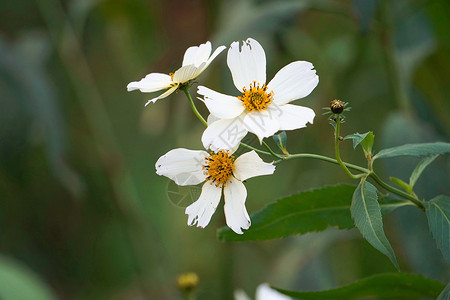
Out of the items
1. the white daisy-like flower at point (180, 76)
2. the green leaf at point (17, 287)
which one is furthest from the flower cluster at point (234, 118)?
the green leaf at point (17, 287)

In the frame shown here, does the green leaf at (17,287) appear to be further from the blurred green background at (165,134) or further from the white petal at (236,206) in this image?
the white petal at (236,206)

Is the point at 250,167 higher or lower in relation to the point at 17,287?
lower

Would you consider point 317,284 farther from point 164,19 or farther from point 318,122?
point 164,19

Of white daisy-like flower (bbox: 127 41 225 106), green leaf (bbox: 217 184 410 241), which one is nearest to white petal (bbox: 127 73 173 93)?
white daisy-like flower (bbox: 127 41 225 106)

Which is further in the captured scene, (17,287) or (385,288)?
(17,287)

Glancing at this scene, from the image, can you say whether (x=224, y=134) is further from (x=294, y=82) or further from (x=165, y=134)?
(x=165, y=134)

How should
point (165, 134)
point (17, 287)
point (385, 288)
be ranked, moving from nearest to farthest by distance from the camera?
point (385, 288) < point (17, 287) < point (165, 134)

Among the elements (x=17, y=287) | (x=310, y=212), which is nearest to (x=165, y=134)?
(x=17, y=287)
